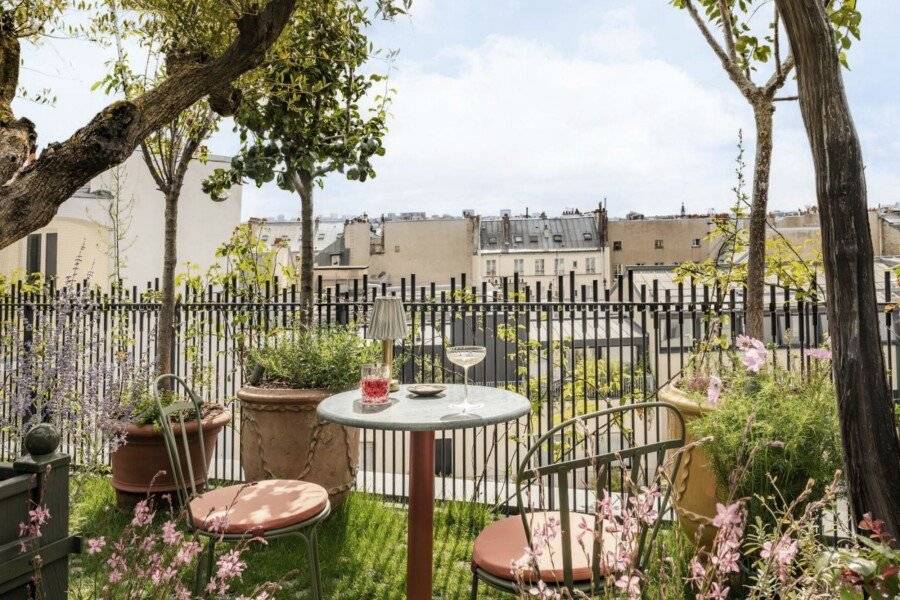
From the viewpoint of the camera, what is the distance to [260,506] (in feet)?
8.75

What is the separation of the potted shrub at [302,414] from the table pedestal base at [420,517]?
1.61 m

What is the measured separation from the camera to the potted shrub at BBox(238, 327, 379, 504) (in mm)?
4098

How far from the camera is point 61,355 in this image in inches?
166

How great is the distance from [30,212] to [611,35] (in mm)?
2743

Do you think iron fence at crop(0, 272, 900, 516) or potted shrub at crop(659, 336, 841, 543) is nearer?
potted shrub at crop(659, 336, 841, 543)

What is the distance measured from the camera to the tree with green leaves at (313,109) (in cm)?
468

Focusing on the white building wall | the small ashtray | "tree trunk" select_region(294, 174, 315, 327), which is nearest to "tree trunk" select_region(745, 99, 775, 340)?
the small ashtray

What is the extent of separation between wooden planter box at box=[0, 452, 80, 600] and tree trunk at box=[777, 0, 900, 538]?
221cm

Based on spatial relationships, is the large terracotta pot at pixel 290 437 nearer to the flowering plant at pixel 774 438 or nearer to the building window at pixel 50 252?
the flowering plant at pixel 774 438

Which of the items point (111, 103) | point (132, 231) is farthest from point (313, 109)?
point (132, 231)

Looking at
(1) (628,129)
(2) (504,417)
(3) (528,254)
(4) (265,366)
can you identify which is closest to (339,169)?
(4) (265,366)

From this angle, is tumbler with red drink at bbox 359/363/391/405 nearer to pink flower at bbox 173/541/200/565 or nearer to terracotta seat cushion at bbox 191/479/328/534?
terracotta seat cushion at bbox 191/479/328/534

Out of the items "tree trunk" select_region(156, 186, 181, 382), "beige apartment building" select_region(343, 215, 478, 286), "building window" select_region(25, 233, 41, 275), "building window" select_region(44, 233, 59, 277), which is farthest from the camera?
"beige apartment building" select_region(343, 215, 478, 286)

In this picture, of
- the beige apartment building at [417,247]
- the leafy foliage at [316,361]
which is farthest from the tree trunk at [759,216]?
the beige apartment building at [417,247]
